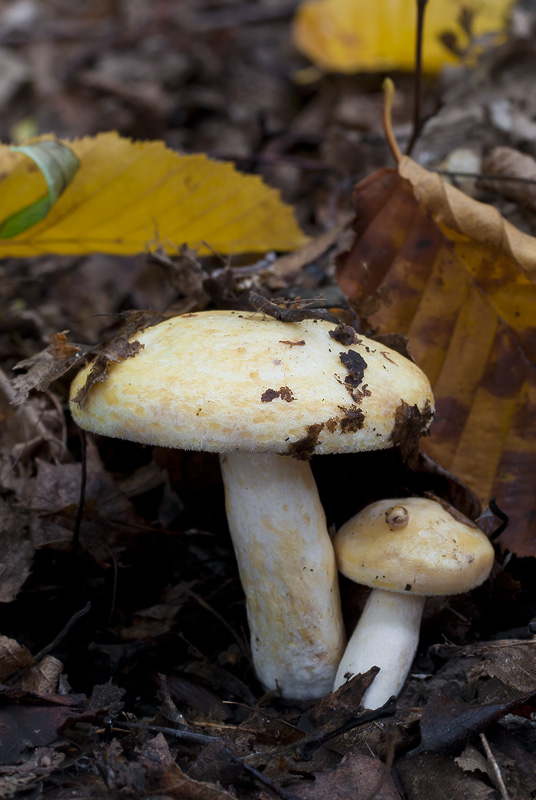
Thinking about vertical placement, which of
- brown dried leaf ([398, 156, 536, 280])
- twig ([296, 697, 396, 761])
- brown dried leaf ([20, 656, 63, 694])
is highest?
brown dried leaf ([398, 156, 536, 280])

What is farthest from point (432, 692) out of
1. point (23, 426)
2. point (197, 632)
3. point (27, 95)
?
point (27, 95)

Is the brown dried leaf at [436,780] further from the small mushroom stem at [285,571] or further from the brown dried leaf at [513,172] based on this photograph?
the brown dried leaf at [513,172]

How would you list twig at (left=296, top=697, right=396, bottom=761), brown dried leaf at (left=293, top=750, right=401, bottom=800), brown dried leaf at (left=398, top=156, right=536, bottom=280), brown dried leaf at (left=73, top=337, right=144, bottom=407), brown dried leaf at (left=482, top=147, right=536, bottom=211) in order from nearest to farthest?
brown dried leaf at (left=293, top=750, right=401, bottom=800), brown dried leaf at (left=73, top=337, right=144, bottom=407), twig at (left=296, top=697, right=396, bottom=761), brown dried leaf at (left=398, top=156, right=536, bottom=280), brown dried leaf at (left=482, top=147, right=536, bottom=211)

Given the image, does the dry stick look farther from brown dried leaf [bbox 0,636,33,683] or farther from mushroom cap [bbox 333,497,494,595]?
brown dried leaf [bbox 0,636,33,683]

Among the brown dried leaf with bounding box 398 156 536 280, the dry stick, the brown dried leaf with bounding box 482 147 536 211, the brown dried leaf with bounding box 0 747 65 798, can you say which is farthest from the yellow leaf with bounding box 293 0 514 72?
the brown dried leaf with bounding box 0 747 65 798

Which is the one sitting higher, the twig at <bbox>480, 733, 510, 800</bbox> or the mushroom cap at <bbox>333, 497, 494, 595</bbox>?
the mushroom cap at <bbox>333, 497, 494, 595</bbox>

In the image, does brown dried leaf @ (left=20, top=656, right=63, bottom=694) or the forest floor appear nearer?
the forest floor

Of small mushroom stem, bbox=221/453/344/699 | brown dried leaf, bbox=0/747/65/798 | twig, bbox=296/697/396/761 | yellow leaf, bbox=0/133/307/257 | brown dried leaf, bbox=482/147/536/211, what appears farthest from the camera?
brown dried leaf, bbox=482/147/536/211

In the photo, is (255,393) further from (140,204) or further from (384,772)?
(140,204)
